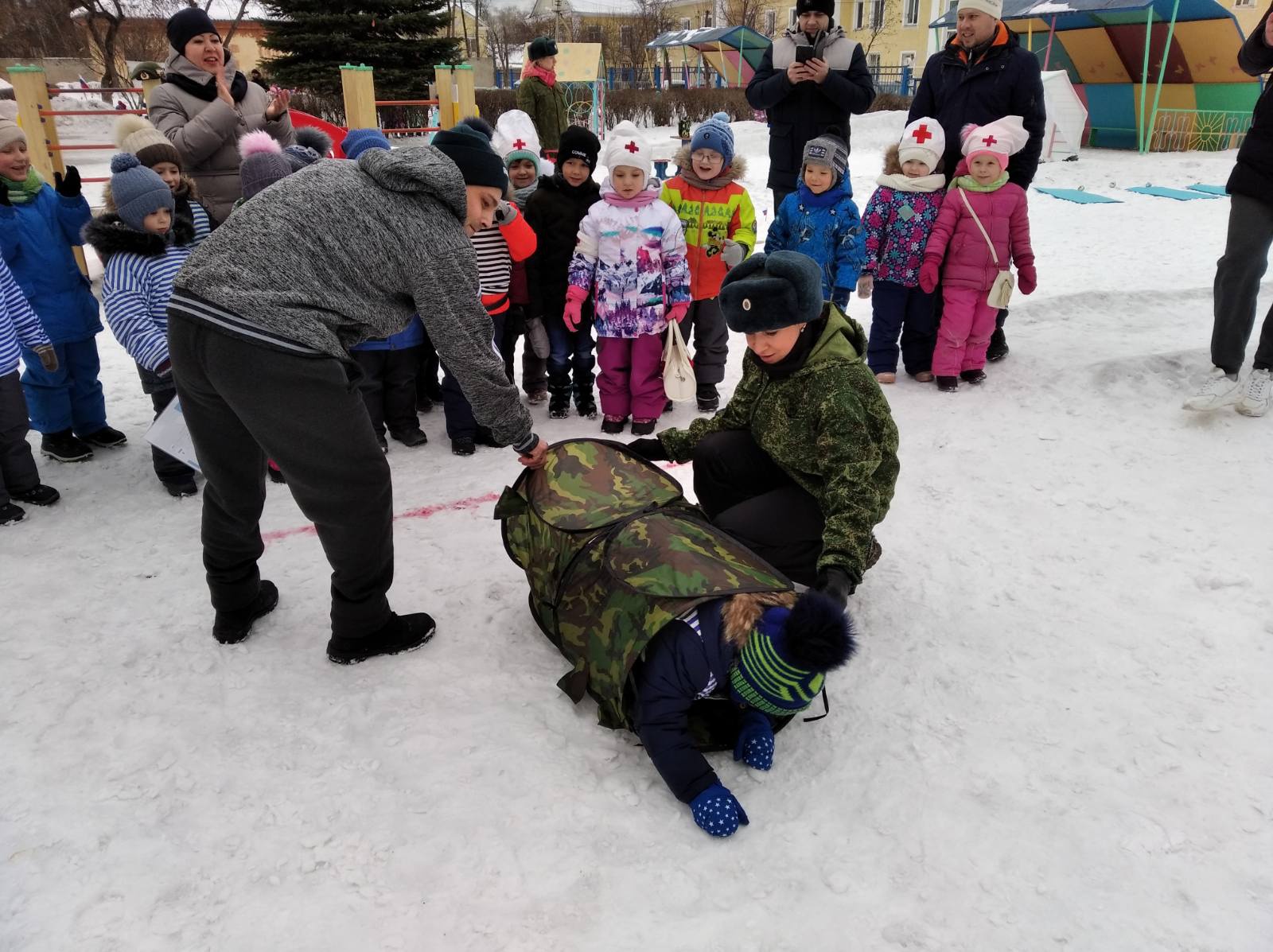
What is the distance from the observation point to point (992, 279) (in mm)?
4605

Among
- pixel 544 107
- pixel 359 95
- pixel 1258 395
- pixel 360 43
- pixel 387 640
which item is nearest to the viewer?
pixel 387 640

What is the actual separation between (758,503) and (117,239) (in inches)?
112

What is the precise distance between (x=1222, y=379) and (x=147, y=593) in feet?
16.4

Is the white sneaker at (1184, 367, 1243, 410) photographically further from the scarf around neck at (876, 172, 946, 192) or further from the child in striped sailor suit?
the child in striped sailor suit

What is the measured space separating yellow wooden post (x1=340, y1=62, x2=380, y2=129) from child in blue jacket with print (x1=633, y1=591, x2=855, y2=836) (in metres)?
7.70

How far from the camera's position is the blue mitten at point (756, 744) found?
2.20 metres

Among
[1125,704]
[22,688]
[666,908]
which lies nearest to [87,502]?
[22,688]

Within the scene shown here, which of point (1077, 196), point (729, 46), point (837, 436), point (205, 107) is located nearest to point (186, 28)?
point (205, 107)

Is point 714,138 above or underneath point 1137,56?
underneath

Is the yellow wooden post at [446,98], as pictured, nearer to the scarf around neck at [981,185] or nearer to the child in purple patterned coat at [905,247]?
the child in purple patterned coat at [905,247]

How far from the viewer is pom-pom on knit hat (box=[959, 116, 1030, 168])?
14.5 feet

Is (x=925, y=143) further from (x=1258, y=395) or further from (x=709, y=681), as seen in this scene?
(x=709, y=681)

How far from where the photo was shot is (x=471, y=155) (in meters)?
2.32

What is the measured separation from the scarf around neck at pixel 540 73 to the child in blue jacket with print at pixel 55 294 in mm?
3936
